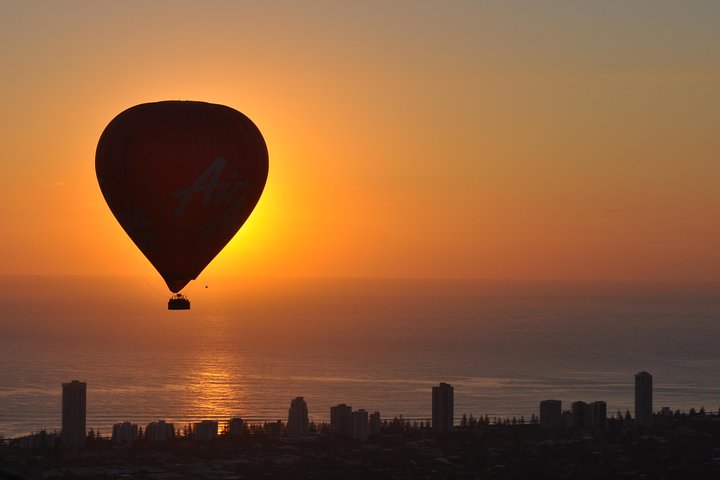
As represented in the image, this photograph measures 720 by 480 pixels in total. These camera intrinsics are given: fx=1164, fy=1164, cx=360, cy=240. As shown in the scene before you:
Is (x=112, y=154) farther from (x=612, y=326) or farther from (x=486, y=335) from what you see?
(x=612, y=326)

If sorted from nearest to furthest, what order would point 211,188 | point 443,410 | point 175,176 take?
point 175,176 < point 211,188 < point 443,410

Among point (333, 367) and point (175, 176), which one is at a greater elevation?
point (175, 176)

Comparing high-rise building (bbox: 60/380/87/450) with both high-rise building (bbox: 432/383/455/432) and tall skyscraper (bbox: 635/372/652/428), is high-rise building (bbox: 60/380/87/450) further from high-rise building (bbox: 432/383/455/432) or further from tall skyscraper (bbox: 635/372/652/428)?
tall skyscraper (bbox: 635/372/652/428)

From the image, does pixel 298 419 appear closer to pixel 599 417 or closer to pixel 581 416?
pixel 581 416

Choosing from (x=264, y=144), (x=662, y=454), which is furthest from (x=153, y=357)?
(x=264, y=144)

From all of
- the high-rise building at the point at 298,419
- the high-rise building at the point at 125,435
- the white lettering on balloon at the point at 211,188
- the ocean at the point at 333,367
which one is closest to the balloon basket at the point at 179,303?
the white lettering on balloon at the point at 211,188

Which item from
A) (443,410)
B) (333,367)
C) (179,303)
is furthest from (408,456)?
(333,367)

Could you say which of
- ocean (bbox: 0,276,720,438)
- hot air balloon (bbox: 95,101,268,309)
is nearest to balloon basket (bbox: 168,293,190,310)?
hot air balloon (bbox: 95,101,268,309)
